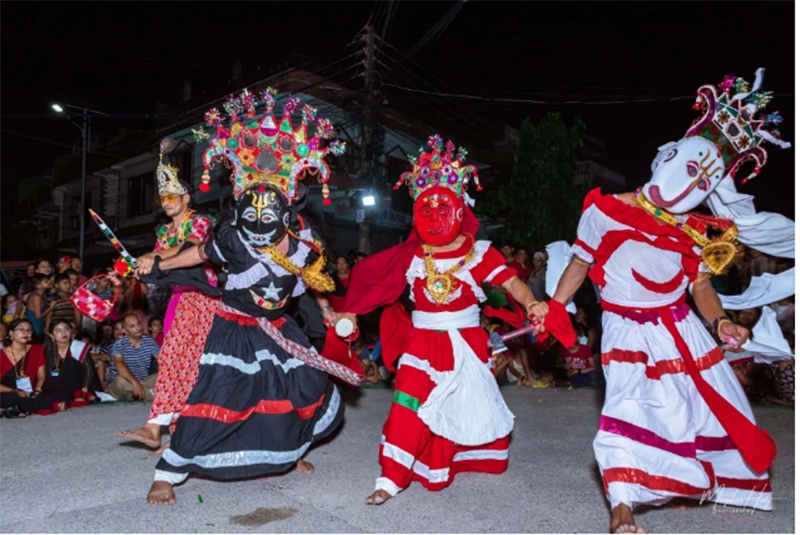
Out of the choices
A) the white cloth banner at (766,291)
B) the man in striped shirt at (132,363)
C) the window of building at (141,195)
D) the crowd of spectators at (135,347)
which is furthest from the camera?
the window of building at (141,195)

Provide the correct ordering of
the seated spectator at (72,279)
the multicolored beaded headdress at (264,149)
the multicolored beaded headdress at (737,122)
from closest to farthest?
the multicolored beaded headdress at (737,122)
the multicolored beaded headdress at (264,149)
the seated spectator at (72,279)

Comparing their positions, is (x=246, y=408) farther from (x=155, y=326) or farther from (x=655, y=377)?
(x=155, y=326)

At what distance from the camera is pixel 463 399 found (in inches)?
165

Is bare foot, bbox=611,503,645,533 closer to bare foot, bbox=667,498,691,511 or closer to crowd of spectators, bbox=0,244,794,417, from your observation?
bare foot, bbox=667,498,691,511

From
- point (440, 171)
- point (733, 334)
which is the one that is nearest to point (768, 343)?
point (733, 334)

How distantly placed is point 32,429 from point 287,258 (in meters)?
3.60

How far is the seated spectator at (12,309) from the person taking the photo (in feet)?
28.1

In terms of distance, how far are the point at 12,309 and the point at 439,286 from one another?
23.1 ft

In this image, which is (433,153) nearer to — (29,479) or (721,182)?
(721,182)

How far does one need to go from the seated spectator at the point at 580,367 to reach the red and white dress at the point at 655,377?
4.90m

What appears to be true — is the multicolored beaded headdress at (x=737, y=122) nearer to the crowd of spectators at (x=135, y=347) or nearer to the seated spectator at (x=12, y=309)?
the crowd of spectators at (x=135, y=347)

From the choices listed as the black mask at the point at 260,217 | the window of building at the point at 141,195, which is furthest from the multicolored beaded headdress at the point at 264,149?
the window of building at the point at 141,195

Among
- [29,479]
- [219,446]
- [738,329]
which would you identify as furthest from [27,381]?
[738,329]

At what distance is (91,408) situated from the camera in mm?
7121
